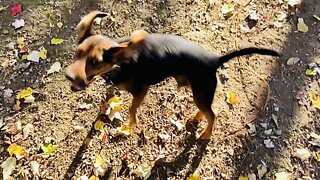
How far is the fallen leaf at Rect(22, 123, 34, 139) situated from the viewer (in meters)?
4.10

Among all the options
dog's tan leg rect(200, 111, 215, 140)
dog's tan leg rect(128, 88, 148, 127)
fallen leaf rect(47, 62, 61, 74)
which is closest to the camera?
dog's tan leg rect(128, 88, 148, 127)

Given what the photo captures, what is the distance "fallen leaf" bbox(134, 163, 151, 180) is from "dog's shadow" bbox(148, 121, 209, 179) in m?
0.03

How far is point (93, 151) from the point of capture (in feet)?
13.2

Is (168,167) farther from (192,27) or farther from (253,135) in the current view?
(192,27)

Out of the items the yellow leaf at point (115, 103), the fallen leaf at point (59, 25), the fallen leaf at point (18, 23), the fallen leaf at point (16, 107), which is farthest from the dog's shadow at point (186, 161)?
the fallen leaf at point (18, 23)

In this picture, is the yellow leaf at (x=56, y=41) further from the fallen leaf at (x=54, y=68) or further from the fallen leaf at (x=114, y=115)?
the fallen leaf at (x=114, y=115)

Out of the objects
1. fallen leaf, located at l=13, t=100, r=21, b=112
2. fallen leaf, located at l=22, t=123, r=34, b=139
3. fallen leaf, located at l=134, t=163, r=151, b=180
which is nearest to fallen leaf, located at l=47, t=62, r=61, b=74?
fallen leaf, located at l=13, t=100, r=21, b=112

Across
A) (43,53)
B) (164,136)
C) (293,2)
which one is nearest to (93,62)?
(164,136)

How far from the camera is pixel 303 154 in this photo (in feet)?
13.2

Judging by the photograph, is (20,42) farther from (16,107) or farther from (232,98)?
(232,98)

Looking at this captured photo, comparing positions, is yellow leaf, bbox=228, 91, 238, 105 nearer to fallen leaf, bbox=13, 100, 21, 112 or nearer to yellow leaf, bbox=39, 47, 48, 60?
yellow leaf, bbox=39, 47, 48, 60

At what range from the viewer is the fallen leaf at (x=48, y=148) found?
4.02 meters

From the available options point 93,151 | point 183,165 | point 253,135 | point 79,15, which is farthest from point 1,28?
point 253,135

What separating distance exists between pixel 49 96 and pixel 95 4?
1.07 m
